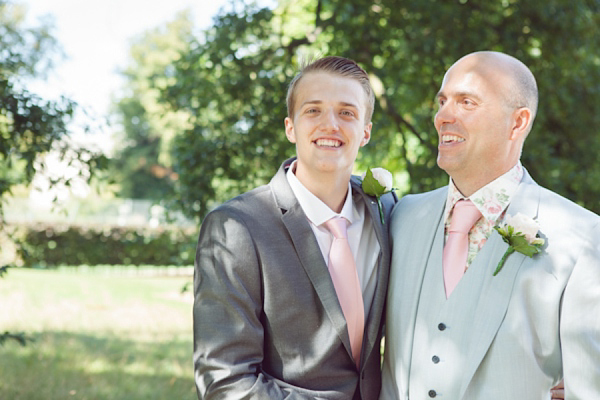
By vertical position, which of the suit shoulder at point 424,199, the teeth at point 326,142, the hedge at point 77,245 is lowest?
the hedge at point 77,245

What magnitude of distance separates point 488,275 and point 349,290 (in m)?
0.60

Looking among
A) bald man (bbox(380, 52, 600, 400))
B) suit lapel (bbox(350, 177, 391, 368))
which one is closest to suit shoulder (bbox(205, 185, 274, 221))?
suit lapel (bbox(350, 177, 391, 368))

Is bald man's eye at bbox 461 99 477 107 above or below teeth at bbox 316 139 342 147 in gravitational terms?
above

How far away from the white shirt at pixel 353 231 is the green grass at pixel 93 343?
3.67 metres

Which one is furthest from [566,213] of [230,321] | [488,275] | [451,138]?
[230,321]

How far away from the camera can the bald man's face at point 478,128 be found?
2.83 meters

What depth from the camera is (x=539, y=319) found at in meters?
2.50

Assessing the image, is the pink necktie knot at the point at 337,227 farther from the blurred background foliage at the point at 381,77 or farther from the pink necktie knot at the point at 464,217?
the blurred background foliage at the point at 381,77

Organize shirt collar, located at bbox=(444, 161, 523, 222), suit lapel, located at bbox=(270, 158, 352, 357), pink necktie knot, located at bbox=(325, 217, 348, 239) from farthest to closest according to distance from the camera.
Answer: pink necktie knot, located at bbox=(325, 217, 348, 239)
shirt collar, located at bbox=(444, 161, 523, 222)
suit lapel, located at bbox=(270, 158, 352, 357)

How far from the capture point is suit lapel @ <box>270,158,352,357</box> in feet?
8.90

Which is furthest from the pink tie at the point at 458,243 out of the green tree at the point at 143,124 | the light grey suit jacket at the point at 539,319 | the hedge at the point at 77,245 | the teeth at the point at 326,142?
the green tree at the point at 143,124

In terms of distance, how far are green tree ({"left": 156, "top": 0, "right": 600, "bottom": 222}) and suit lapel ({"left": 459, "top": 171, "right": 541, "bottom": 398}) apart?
11.7 ft

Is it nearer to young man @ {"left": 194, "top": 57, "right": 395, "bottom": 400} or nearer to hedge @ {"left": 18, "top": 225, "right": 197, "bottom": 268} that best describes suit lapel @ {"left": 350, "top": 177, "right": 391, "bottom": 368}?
young man @ {"left": 194, "top": 57, "right": 395, "bottom": 400}

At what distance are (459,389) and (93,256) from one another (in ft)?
59.8
